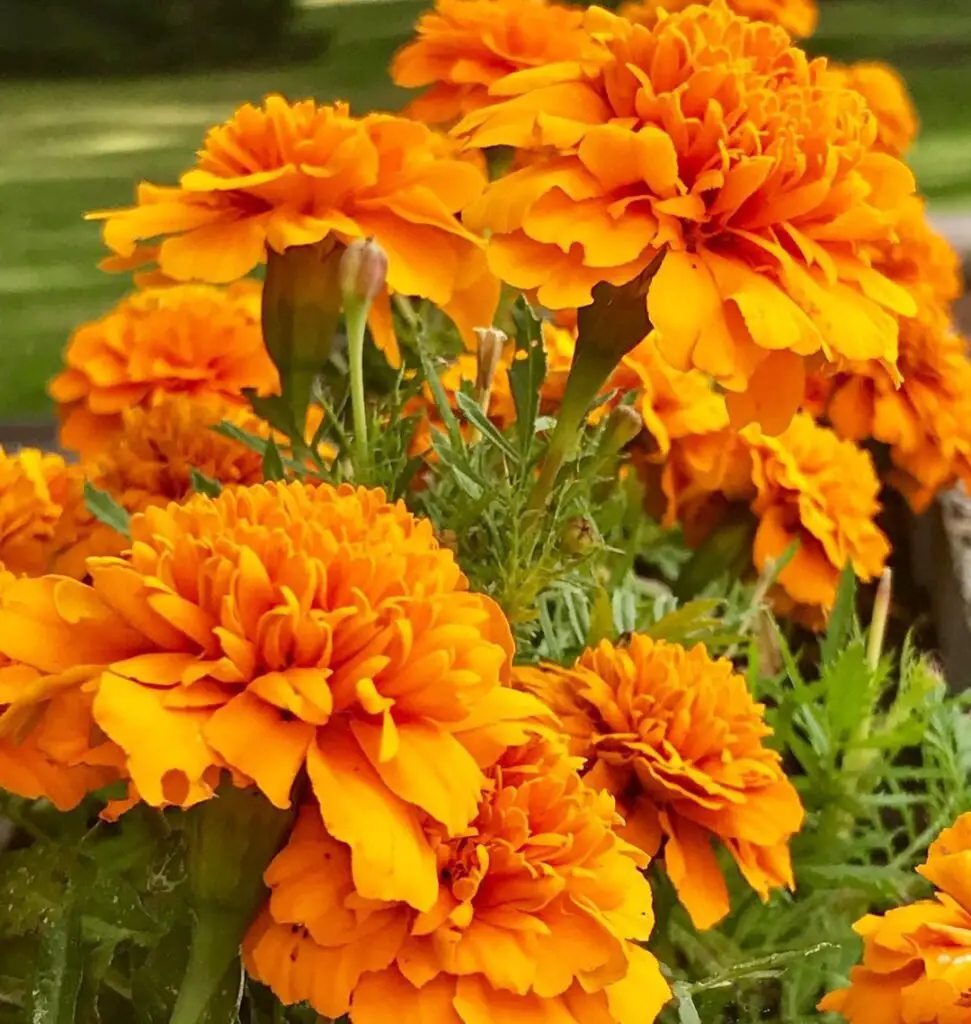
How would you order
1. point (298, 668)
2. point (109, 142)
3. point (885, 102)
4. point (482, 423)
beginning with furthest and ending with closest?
1. point (109, 142)
2. point (885, 102)
3. point (482, 423)
4. point (298, 668)

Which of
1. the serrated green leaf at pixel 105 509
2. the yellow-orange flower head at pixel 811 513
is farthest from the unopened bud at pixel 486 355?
the yellow-orange flower head at pixel 811 513

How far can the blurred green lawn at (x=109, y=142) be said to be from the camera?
3.98 feet

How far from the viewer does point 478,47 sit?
481mm

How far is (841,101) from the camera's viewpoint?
0.30 m

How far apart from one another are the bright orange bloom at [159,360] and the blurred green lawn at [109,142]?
0.68 m

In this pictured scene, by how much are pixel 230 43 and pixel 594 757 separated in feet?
3.93

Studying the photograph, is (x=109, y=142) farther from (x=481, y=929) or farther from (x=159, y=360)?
(x=481, y=929)

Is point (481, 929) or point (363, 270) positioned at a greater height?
point (363, 270)

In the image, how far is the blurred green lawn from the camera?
121 cm

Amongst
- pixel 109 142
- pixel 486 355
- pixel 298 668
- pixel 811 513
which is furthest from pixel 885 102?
pixel 109 142

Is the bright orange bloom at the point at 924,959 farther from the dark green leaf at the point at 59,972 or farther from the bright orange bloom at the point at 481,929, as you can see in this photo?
the dark green leaf at the point at 59,972

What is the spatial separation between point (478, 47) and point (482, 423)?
0.73 feet

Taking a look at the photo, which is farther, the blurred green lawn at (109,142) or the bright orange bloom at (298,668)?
the blurred green lawn at (109,142)

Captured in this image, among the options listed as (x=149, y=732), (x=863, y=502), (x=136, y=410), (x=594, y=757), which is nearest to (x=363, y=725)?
(x=149, y=732)
